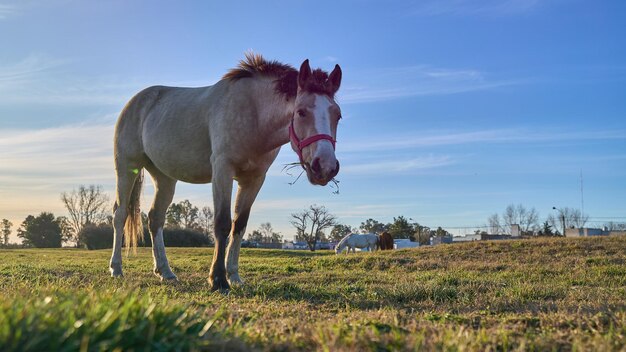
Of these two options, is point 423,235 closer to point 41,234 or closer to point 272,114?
point 41,234

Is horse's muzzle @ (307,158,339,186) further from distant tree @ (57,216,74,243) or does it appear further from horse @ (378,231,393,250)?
distant tree @ (57,216,74,243)

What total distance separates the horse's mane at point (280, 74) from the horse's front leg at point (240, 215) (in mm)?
1312

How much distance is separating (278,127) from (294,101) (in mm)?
394

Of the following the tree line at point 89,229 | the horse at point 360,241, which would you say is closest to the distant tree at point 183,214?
the tree line at point 89,229

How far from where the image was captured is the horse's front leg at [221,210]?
602 cm

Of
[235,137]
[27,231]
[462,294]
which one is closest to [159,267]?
[235,137]

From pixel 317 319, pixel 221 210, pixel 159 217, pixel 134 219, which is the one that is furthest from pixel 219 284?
pixel 134 219

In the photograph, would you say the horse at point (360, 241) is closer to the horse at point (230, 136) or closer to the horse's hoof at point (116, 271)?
the horse at point (230, 136)

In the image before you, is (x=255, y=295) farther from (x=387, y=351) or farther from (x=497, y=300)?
(x=387, y=351)

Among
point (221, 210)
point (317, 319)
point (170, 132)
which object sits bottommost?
point (317, 319)

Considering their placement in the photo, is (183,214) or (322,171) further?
(183,214)

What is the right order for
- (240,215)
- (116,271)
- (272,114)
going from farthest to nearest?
(116,271), (240,215), (272,114)

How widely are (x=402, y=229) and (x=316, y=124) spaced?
6638cm

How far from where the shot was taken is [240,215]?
7004mm
